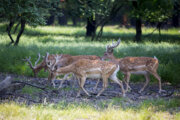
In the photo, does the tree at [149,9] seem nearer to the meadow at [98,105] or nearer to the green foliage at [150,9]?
the green foliage at [150,9]

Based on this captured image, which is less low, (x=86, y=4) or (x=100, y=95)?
(x=86, y=4)

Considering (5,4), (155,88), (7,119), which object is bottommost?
(155,88)

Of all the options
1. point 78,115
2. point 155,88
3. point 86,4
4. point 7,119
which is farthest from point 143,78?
point 86,4

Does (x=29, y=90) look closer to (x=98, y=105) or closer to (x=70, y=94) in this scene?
(x=70, y=94)

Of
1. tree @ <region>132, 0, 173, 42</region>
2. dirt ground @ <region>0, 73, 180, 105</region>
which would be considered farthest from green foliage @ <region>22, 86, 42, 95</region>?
tree @ <region>132, 0, 173, 42</region>

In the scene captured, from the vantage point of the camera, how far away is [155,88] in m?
11.5

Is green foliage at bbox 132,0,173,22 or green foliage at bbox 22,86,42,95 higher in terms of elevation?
green foliage at bbox 132,0,173,22

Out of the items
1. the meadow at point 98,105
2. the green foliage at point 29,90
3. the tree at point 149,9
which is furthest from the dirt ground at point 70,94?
the tree at point 149,9

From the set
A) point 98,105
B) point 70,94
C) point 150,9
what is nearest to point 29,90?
point 70,94

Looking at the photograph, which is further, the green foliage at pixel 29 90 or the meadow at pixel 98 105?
the green foliage at pixel 29 90

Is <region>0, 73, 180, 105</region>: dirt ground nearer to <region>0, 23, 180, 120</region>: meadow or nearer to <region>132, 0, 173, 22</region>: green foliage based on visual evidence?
<region>0, 23, 180, 120</region>: meadow

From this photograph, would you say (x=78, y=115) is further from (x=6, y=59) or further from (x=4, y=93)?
(x=6, y=59)

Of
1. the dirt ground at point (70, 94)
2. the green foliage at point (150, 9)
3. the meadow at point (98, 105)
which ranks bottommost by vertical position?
the dirt ground at point (70, 94)

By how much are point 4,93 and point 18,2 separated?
3.76 meters
